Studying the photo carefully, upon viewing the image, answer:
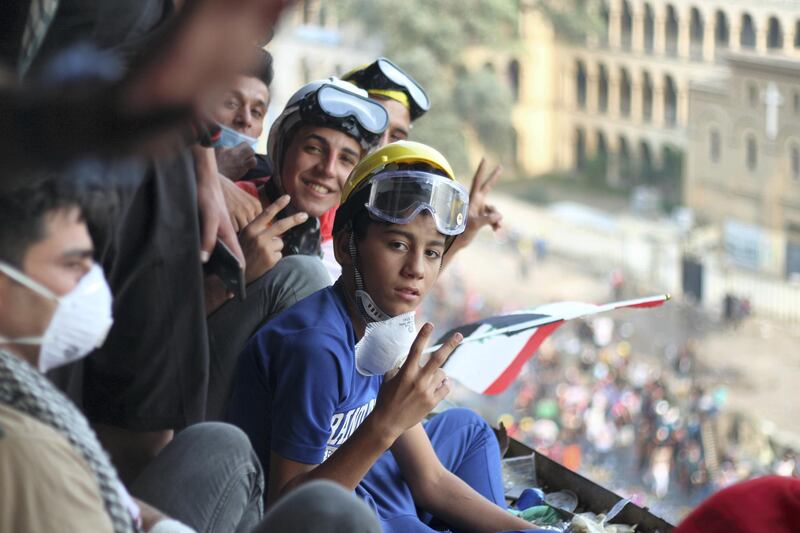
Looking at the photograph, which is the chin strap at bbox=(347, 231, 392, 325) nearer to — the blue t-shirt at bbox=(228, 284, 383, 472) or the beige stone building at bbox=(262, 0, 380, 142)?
the blue t-shirt at bbox=(228, 284, 383, 472)

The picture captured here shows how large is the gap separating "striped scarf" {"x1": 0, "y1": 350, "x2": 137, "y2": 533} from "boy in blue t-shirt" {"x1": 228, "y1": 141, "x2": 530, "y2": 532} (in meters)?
0.44

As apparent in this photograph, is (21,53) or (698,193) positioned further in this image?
(698,193)

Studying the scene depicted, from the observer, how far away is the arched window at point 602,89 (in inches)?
1120

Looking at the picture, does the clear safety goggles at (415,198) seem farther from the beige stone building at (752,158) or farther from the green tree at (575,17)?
the green tree at (575,17)

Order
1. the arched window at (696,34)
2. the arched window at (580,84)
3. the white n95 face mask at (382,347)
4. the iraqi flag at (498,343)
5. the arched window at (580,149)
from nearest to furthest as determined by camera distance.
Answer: the white n95 face mask at (382,347) → the iraqi flag at (498,343) → the arched window at (696,34) → the arched window at (580,149) → the arched window at (580,84)

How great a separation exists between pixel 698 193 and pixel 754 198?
4.66 ft

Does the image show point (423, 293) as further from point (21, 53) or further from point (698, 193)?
point (698, 193)

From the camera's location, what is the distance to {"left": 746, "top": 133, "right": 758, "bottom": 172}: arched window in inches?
891

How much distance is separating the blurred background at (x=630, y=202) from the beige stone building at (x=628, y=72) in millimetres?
43

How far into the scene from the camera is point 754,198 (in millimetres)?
23031

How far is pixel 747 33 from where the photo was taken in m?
25.2

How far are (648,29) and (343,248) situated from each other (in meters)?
26.8

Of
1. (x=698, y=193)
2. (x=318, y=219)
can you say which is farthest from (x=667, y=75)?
(x=318, y=219)

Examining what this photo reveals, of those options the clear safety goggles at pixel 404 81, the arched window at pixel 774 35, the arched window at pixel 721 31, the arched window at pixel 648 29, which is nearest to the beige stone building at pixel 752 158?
the arched window at pixel 774 35
